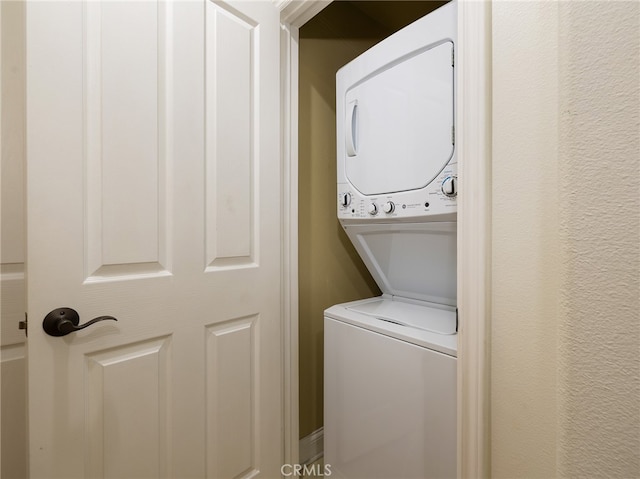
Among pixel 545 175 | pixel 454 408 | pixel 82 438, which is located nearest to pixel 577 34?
pixel 545 175

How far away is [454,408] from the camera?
940mm

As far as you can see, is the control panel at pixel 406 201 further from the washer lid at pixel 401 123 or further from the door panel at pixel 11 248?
the door panel at pixel 11 248

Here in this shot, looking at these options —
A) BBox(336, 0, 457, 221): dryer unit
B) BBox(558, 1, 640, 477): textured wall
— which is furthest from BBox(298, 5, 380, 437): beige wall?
BBox(558, 1, 640, 477): textured wall

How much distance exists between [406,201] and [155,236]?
2.86 feet

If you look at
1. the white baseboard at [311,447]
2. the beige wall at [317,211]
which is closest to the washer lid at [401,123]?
the beige wall at [317,211]

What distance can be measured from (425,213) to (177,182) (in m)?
0.85

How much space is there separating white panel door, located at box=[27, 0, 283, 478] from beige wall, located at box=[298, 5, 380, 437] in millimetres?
333

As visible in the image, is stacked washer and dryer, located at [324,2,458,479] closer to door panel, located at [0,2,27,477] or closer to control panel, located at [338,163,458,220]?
control panel, located at [338,163,458,220]

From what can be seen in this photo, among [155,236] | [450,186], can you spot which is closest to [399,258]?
[450,186]

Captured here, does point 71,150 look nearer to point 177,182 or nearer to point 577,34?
point 177,182

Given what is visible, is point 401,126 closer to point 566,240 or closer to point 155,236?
point 566,240

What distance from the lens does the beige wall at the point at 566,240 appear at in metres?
0.50

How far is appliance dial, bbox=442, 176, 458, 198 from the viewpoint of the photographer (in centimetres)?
104

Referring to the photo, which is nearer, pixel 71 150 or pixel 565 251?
pixel 565 251
